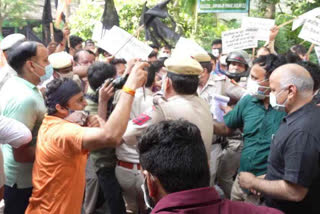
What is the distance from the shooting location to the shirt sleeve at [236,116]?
3.53 metres

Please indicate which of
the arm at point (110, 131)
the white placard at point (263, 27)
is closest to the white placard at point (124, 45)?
the arm at point (110, 131)

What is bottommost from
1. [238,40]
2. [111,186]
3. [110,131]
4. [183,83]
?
[111,186]

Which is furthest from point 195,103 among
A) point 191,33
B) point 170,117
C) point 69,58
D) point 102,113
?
point 191,33

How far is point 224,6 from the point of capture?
8891 mm

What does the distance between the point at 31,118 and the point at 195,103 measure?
1.28m

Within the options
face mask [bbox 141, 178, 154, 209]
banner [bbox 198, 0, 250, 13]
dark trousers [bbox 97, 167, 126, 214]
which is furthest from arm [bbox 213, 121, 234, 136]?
banner [bbox 198, 0, 250, 13]

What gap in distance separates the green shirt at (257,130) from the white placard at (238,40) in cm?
277

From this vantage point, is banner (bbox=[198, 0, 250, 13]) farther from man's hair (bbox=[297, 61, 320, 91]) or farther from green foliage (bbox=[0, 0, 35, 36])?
green foliage (bbox=[0, 0, 35, 36])

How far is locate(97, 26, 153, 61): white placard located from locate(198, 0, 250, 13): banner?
526cm

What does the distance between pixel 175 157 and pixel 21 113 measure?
1.76 m

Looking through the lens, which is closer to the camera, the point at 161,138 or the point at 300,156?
the point at 161,138

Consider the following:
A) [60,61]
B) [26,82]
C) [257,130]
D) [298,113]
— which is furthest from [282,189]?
[60,61]

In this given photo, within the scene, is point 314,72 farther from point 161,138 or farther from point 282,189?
point 161,138

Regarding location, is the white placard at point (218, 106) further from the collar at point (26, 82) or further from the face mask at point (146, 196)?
the face mask at point (146, 196)
